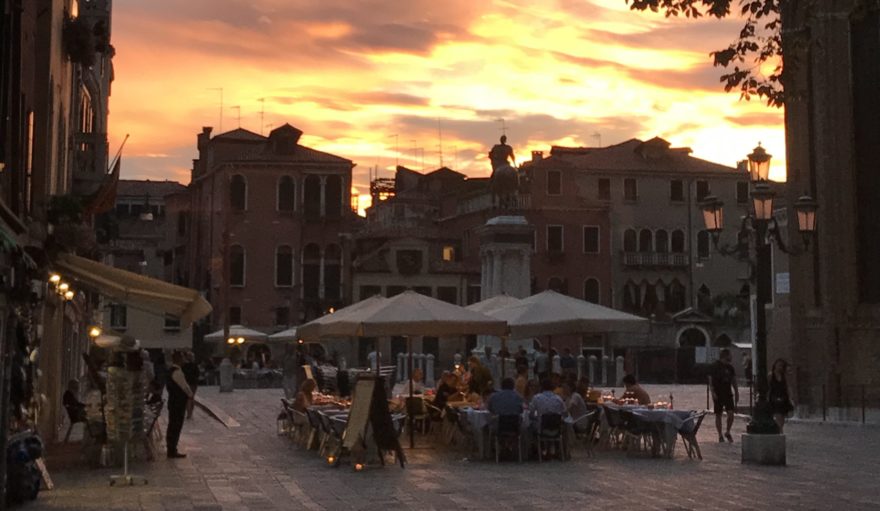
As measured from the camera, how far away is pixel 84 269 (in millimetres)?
15797

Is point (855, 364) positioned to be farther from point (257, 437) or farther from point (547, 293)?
point (257, 437)

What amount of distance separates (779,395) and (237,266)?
48406mm

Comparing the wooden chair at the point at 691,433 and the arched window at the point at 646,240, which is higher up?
the arched window at the point at 646,240

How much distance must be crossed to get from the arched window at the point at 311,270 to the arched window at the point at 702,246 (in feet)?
65.3

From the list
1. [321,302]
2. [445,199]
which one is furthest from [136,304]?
[445,199]

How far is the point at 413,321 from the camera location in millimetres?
19266

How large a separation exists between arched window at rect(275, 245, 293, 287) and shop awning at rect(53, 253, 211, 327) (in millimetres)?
50640

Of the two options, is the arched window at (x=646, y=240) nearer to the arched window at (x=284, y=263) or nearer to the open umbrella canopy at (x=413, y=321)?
the arched window at (x=284, y=263)

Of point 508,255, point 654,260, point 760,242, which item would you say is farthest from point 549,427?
point 654,260

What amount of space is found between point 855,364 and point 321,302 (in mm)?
41733

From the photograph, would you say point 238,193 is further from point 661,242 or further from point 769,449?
point 769,449

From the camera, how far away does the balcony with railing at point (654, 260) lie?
71.6m

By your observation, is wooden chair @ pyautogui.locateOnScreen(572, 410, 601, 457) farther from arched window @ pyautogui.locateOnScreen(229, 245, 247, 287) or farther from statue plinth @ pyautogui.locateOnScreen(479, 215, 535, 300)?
arched window @ pyautogui.locateOnScreen(229, 245, 247, 287)

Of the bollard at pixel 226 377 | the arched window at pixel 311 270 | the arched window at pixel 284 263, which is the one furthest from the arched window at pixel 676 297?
the bollard at pixel 226 377
